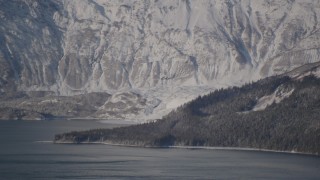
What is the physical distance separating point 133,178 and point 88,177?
8164 mm

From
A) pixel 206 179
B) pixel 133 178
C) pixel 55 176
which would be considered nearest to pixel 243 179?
pixel 206 179

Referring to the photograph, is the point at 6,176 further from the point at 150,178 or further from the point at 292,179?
the point at 292,179

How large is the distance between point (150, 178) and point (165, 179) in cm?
293

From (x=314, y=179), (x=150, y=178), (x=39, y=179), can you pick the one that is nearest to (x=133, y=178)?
(x=150, y=178)

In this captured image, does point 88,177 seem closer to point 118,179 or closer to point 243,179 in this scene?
point 118,179

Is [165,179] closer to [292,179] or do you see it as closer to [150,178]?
[150,178]

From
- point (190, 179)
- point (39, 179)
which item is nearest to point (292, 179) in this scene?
point (190, 179)

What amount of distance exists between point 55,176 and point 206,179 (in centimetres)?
2725

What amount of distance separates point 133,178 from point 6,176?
74.5ft

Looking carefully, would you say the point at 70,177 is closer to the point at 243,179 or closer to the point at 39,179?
the point at 39,179

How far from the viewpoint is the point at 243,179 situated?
19975cm

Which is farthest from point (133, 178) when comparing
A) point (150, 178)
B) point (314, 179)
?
point (314, 179)

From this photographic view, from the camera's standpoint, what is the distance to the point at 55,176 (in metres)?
199

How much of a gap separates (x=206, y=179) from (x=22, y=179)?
1299 inches
